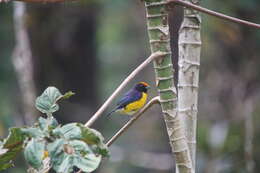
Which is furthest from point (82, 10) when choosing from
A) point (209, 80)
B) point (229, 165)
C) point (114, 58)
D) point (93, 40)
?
point (114, 58)

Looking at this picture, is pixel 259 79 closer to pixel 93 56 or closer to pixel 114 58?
pixel 93 56

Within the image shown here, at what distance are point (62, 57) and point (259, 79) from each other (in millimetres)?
2820

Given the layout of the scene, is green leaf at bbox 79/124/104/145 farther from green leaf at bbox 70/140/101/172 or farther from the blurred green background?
the blurred green background

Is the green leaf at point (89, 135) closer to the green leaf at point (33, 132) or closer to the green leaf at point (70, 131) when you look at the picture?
the green leaf at point (70, 131)

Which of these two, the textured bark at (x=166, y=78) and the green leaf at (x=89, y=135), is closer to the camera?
the green leaf at (x=89, y=135)

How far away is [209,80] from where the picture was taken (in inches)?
356

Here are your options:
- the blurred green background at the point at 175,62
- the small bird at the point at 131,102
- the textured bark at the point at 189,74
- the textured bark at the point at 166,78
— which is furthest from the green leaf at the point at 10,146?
the blurred green background at the point at 175,62

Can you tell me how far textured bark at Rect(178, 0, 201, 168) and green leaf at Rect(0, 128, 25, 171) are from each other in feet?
2.65

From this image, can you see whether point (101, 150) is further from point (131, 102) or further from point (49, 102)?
point (131, 102)

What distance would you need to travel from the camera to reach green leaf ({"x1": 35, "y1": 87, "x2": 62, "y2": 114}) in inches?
79.5

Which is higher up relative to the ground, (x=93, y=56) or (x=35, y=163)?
(x=35, y=163)

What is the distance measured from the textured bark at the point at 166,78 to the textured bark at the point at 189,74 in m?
0.23

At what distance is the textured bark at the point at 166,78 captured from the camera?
2.14 meters

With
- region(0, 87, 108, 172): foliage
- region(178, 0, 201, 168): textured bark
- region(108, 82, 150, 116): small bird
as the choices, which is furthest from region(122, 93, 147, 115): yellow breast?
region(0, 87, 108, 172): foliage
